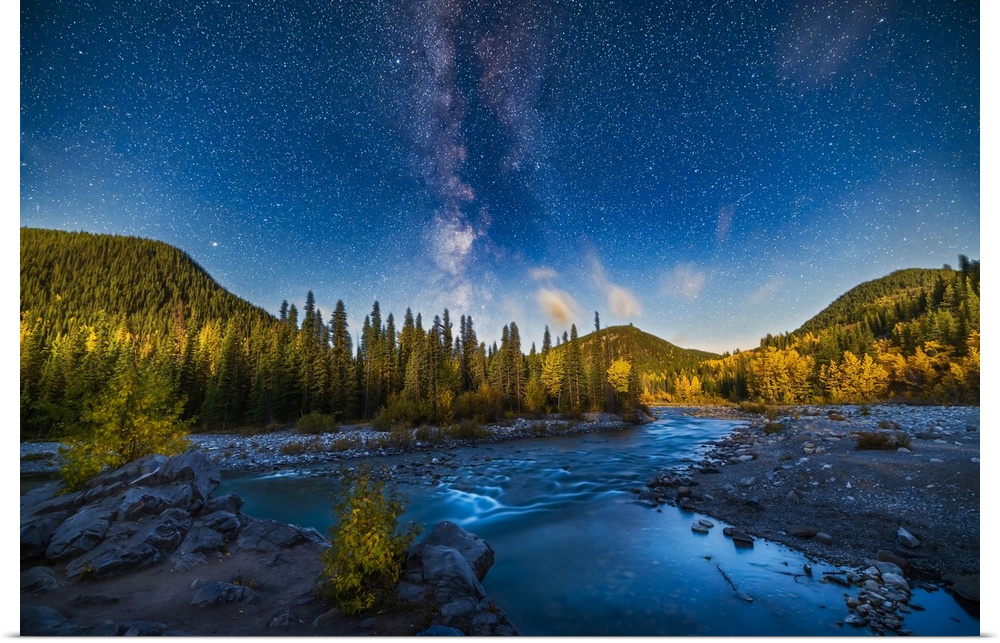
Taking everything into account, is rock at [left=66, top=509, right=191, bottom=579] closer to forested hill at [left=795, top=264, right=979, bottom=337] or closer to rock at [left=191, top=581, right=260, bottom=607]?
rock at [left=191, top=581, right=260, bottom=607]

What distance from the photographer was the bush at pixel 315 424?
2328 cm

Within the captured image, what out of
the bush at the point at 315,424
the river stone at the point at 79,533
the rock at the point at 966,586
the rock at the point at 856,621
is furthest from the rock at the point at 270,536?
the bush at the point at 315,424

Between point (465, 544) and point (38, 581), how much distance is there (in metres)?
5.77

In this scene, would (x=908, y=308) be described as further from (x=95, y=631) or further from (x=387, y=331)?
(x=387, y=331)

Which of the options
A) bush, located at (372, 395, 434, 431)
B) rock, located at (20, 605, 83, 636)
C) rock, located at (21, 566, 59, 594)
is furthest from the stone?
bush, located at (372, 395, 434, 431)

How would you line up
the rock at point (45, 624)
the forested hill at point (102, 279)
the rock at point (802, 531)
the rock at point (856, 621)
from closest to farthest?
the rock at point (45, 624)
the rock at point (856, 621)
the forested hill at point (102, 279)
the rock at point (802, 531)

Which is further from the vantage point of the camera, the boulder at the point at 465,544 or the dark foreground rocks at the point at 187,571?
the boulder at the point at 465,544

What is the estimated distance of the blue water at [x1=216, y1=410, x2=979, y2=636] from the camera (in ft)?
14.7

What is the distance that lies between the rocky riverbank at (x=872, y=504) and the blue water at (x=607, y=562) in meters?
0.35

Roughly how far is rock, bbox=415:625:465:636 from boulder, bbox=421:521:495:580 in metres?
2.03

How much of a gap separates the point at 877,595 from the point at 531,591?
469 cm

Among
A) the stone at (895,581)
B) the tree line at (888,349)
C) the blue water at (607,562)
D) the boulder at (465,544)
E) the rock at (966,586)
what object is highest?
the tree line at (888,349)

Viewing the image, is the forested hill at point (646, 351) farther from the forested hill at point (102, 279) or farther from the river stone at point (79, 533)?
the river stone at point (79, 533)

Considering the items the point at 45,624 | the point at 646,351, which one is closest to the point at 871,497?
the point at 45,624
